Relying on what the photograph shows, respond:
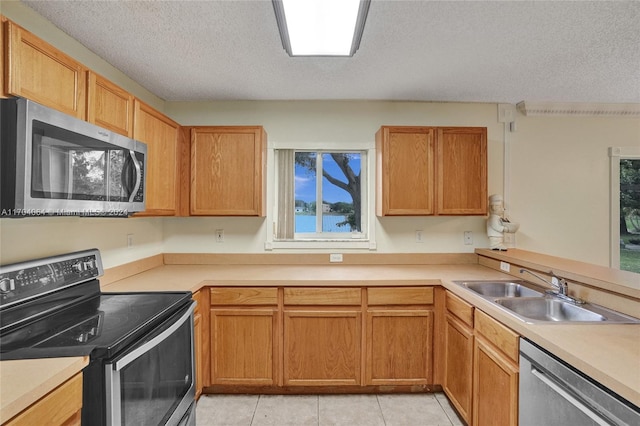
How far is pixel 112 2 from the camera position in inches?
57.6

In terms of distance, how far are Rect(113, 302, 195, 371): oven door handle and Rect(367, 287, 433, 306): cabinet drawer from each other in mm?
Result: 1257

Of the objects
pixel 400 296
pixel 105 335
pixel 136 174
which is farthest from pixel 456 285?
pixel 136 174

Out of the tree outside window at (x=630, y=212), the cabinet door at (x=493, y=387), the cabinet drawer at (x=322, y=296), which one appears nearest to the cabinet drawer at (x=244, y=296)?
the cabinet drawer at (x=322, y=296)

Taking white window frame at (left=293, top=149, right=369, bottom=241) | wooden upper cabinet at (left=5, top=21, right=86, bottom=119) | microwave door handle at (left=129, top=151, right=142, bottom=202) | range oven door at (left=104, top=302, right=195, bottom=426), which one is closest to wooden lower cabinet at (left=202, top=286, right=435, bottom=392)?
range oven door at (left=104, top=302, right=195, bottom=426)

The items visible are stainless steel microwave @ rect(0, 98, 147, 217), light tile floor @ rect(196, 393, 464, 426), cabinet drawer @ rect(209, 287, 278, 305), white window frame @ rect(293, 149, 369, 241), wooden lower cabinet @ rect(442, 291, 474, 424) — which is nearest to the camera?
stainless steel microwave @ rect(0, 98, 147, 217)

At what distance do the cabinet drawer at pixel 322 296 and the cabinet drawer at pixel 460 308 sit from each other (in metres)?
0.63

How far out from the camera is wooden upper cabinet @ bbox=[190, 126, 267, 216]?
244 centimetres

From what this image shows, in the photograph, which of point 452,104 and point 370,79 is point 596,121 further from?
point 370,79

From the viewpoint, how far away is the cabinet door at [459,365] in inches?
69.8

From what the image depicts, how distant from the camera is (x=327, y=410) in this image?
2020mm

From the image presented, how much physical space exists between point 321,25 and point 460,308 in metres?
1.83

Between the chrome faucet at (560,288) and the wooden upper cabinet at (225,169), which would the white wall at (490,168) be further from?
the chrome faucet at (560,288)

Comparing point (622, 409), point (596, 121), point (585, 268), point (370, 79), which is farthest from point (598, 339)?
point (596, 121)

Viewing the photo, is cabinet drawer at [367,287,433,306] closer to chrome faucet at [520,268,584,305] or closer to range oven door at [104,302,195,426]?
chrome faucet at [520,268,584,305]
